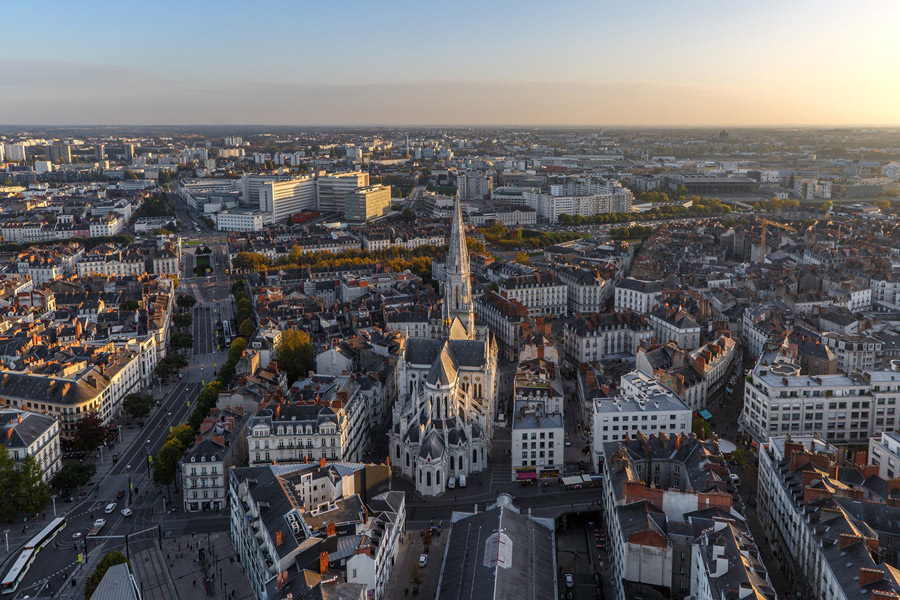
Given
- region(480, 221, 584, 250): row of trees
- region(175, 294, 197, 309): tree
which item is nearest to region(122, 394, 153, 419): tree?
region(175, 294, 197, 309): tree

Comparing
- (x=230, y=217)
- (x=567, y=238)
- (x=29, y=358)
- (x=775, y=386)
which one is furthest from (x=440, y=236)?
(x=775, y=386)

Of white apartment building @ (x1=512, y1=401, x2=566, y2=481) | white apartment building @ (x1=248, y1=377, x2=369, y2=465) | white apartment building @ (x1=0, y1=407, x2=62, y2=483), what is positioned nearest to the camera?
white apartment building @ (x1=0, y1=407, x2=62, y2=483)

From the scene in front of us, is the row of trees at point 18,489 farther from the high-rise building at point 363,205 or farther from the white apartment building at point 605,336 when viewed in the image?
the high-rise building at point 363,205

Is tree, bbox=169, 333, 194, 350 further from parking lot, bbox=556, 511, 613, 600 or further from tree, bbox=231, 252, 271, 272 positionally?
parking lot, bbox=556, 511, 613, 600

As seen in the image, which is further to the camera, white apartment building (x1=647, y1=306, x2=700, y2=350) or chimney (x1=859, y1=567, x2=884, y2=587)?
white apartment building (x1=647, y1=306, x2=700, y2=350)

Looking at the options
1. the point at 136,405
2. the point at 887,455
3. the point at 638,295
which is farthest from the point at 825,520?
the point at 638,295

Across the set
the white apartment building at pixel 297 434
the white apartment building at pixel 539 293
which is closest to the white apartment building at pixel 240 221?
the white apartment building at pixel 539 293

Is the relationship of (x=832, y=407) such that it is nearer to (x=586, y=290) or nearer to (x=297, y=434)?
(x=297, y=434)
